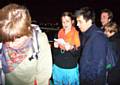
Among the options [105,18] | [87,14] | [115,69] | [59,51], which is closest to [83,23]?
Result: [87,14]

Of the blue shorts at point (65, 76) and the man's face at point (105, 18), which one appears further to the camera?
the man's face at point (105, 18)

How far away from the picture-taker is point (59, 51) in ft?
13.8

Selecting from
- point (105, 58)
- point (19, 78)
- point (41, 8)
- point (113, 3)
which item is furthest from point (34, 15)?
point (19, 78)

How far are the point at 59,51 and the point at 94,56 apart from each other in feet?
2.71

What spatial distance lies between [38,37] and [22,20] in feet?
0.77

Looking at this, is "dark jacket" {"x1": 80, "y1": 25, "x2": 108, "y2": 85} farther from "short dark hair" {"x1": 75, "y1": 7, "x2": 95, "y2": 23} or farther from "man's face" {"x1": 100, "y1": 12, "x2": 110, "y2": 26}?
"man's face" {"x1": 100, "y1": 12, "x2": 110, "y2": 26}

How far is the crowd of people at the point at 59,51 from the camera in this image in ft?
6.39

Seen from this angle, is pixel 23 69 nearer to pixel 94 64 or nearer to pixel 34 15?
pixel 94 64

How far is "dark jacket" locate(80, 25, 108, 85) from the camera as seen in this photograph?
11.5 ft

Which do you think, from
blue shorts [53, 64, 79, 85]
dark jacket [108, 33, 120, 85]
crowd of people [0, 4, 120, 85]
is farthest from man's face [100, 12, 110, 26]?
blue shorts [53, 64, 79, 85]

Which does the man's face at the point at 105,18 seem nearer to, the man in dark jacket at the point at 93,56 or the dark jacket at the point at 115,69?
the dark jacket at the point at 115,69

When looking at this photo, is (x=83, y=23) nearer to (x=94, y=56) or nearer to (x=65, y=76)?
(x=94, y=56)

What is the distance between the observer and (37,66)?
2.13 m

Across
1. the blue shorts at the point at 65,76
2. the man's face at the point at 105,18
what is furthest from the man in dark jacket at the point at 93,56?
the man's face at the point at 105,18
